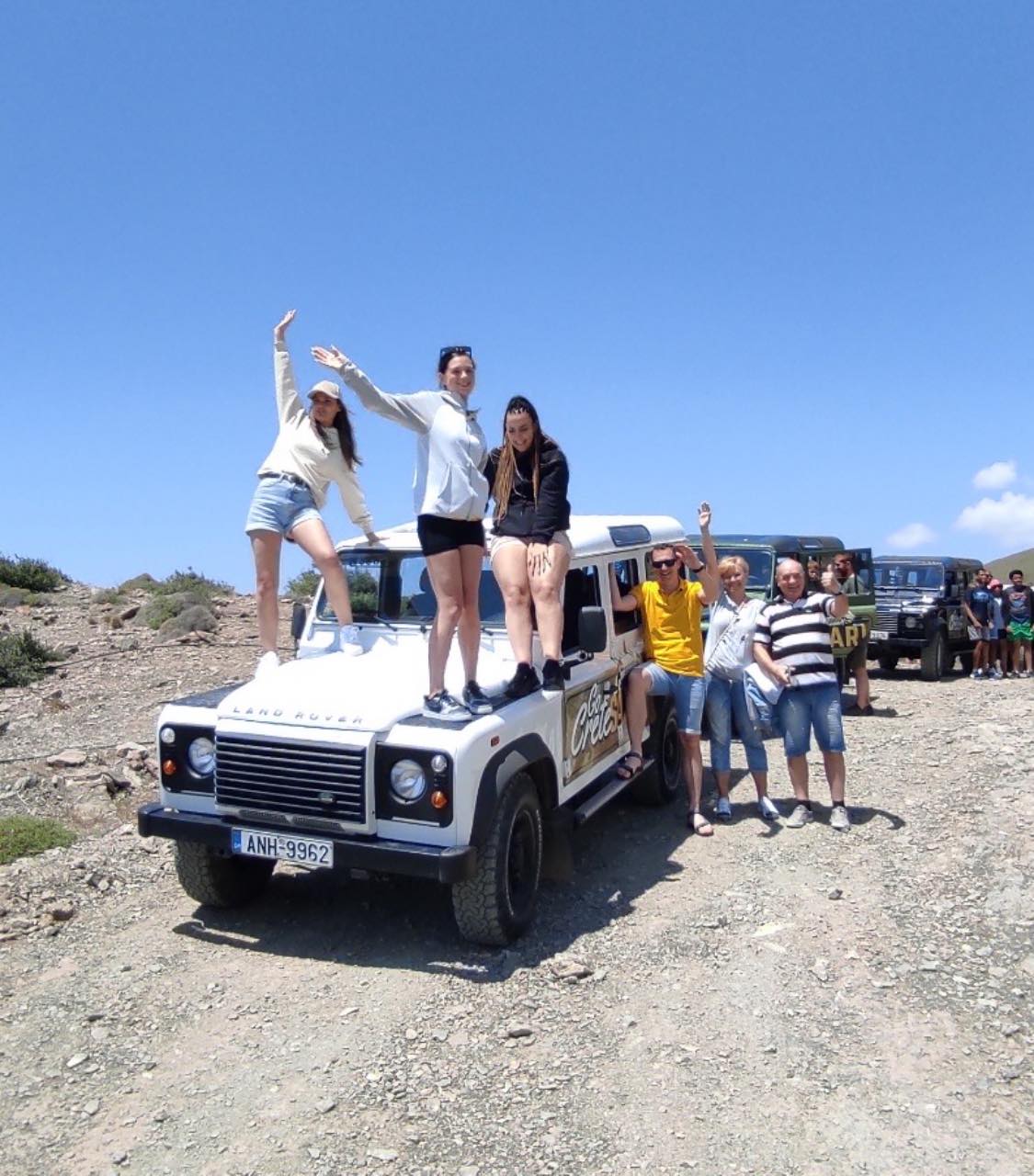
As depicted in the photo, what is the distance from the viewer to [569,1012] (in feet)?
15.0

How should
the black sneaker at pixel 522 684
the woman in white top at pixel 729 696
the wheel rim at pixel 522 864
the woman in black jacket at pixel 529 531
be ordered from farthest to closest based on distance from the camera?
1. the woman in white top at pixel 729 696
2. the woman in black jacket at pixel 529 531
3. the black sneaker at pixel 522 684
4. the wheel rim at pixel 522 864

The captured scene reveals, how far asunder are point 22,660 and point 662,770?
33.5 feet

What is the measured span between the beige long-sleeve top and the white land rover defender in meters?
0.45

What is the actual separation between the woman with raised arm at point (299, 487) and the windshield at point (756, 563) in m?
6.18

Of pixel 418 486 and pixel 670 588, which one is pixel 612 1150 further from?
pixel 670 588

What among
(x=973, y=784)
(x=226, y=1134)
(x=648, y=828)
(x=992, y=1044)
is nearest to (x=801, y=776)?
(x=648, y=828)

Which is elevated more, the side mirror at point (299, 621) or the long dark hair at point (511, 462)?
the long dark hair at point (511, 462)

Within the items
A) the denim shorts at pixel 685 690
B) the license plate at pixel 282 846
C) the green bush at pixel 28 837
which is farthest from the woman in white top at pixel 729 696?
the green bush at pixel 28 837

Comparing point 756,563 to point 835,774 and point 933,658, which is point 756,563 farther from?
point 933,658

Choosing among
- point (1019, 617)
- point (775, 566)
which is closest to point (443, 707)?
point (775, 566)

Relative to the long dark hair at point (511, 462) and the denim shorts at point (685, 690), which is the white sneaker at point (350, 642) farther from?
the denim shorts at point (685, 690)

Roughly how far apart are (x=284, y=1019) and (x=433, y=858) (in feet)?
3.07

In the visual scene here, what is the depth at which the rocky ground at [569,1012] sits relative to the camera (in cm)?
363

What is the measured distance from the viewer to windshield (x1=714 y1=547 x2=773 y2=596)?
1156 cm
